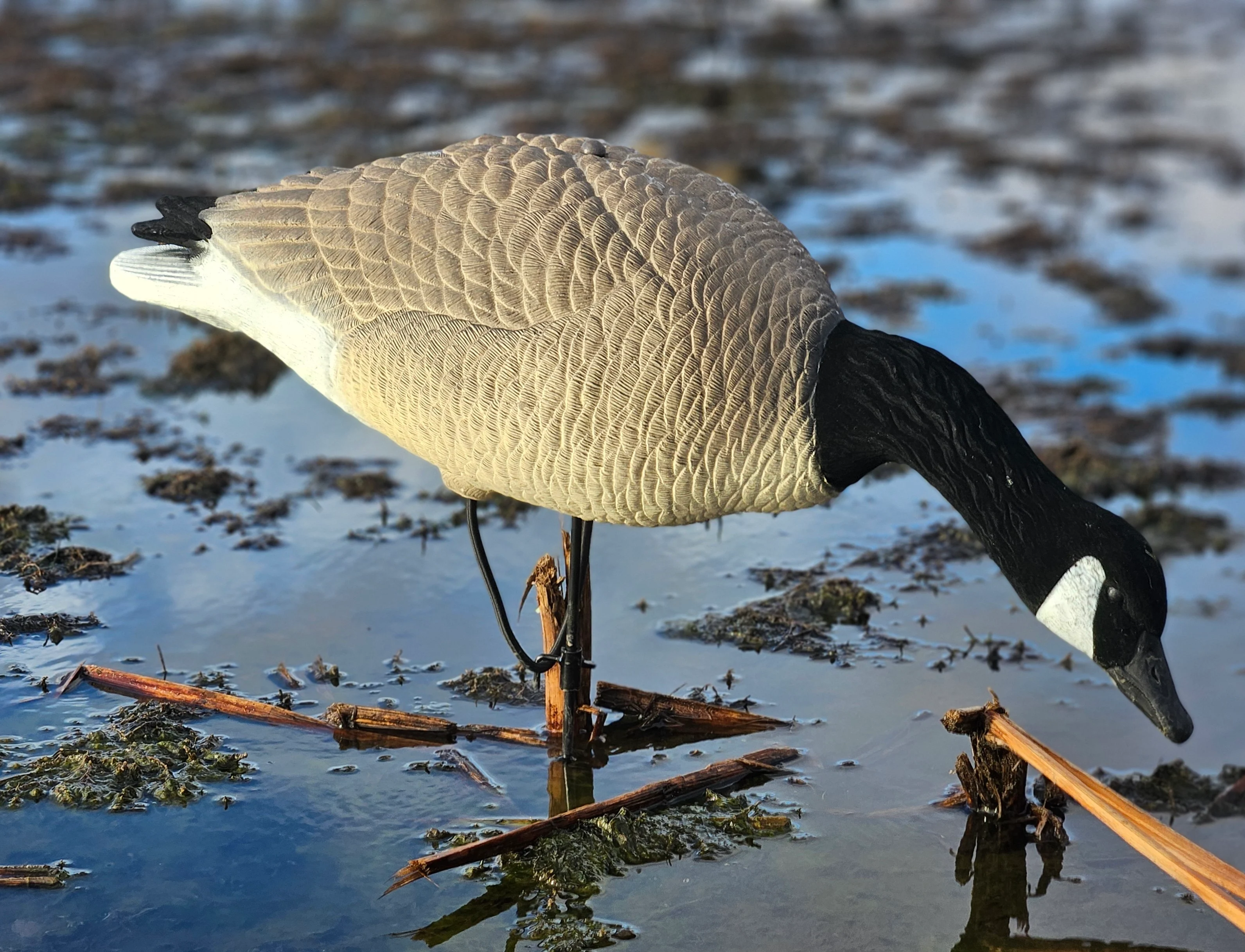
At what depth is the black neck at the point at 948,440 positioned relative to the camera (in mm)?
3979

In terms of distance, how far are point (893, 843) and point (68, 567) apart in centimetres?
349

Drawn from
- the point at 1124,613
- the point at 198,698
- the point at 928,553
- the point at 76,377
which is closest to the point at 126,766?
the point at 198,698

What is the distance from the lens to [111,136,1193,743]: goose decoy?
3.99 meters

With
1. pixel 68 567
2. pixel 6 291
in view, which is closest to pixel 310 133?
pixel 6 291

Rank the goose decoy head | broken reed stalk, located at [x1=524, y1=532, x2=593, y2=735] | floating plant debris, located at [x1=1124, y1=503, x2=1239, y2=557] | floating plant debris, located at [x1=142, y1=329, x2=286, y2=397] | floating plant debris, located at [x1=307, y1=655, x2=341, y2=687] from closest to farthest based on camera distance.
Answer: the goose decoy head, broken reed stalk, located at [x1=524, y1=532, x2=593, y2=735], floating plant debris, located at [x1=307, y1=655, x2=341, y2=687], floating plant debris, located at [x1=1124, y1=503, x2=1239, y2=557], floating plant debris, located at [x1=142, y1=329, x2=286, y2=397]

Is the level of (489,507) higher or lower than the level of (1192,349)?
lower

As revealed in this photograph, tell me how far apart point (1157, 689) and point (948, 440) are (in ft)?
3.07

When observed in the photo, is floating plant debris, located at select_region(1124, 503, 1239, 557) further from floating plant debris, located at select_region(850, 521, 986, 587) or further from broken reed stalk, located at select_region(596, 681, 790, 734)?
broken reed stalk, located at select_region(596, 681, 790, 734)

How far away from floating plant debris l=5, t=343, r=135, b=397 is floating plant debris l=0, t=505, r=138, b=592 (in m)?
1.76

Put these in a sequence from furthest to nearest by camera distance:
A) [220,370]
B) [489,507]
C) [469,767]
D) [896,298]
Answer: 1. [896,298]
2. [220,370]
3. [489,507]
4. [469,767]

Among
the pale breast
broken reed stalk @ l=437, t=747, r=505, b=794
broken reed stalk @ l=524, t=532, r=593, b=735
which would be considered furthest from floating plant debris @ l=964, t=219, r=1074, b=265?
broken reed stalk @ l=437, t=747, r=505, b=794

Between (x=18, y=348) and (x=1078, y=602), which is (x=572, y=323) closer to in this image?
(x=1078, y=602)

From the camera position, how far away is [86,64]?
1633 centimetres

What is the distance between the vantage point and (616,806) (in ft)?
14.1
